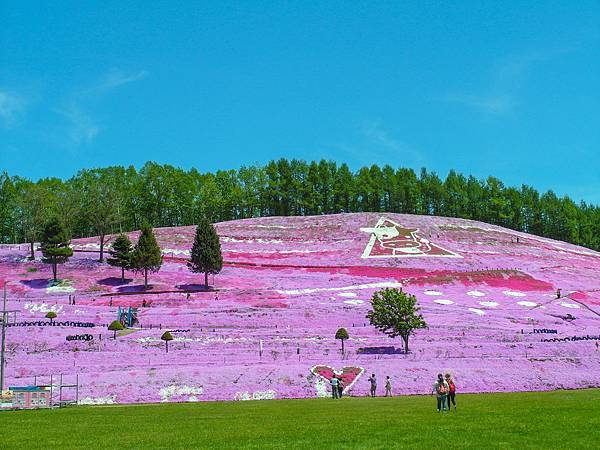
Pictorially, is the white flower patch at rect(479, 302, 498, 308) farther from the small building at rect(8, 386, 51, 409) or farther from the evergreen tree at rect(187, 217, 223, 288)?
the small building at rect(8, 386, 51, 409)

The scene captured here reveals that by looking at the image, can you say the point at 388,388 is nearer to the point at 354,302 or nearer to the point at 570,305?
the point at 354,302

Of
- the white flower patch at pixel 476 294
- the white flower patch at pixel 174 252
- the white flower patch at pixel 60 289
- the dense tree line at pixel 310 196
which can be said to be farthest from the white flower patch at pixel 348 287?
the dense tree line at pixel 310 196

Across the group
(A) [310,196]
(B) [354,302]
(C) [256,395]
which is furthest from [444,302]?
(A) [310,196]

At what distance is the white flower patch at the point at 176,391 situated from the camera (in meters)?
35.5

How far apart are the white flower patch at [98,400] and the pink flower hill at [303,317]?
0.10 metres

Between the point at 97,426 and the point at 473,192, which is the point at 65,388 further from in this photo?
the point at 473,192

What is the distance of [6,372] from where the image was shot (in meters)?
40.1

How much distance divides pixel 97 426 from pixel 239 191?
129735 millimetres

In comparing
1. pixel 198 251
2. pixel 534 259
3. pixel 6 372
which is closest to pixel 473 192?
pixel 534 259

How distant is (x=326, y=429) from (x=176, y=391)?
815 inches

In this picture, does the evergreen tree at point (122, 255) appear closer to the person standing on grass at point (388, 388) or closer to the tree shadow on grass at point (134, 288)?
the tree shadow on grass at point (134, 288)

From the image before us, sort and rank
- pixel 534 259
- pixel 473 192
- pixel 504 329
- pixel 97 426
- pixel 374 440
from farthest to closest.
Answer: pixel 473 192, pixel 534 259, pixel 504 329, pixel 97 426, pixel 374 440

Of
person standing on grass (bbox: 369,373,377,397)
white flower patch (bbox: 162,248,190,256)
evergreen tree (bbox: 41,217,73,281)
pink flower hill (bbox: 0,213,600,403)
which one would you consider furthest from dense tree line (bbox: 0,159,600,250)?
person standing on grass (bbox: 369,373,377,397)

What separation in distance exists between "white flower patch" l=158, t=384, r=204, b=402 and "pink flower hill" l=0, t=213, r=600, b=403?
0.23 feet
